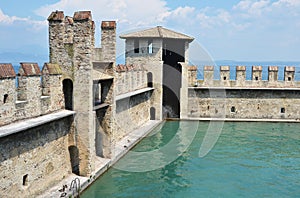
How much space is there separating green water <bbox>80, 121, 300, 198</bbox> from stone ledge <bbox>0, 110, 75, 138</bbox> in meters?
2.18

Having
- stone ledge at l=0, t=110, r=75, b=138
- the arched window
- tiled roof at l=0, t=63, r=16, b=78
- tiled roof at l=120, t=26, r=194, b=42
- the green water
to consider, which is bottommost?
the green water

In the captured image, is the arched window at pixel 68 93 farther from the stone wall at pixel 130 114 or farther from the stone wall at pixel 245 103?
the stone wall at pixel 245 103

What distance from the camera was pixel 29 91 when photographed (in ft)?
27.5

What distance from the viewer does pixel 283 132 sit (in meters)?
18.4

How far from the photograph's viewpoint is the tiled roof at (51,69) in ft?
30.2

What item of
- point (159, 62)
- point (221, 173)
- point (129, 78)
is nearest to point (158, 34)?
point (159, 62)

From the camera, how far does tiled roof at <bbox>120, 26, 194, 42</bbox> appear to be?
20922 millimetres

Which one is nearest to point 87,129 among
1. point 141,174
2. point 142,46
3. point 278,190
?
point 141,174

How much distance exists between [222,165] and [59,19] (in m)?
7.33

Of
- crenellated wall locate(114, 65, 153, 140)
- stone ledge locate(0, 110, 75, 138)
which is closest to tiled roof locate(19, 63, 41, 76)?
stone ledge locate(0, 110, 75, 138)

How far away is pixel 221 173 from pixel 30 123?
6487mm

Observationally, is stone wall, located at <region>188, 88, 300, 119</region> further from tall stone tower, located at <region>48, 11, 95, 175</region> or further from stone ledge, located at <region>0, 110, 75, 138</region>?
stone ledge, located at <region>0, 110, 75, 138</region>

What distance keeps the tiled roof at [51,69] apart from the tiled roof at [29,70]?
0.49m


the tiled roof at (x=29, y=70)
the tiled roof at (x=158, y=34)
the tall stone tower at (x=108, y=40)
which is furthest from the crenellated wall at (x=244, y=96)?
the tiled roof at (x=29, y=70)
